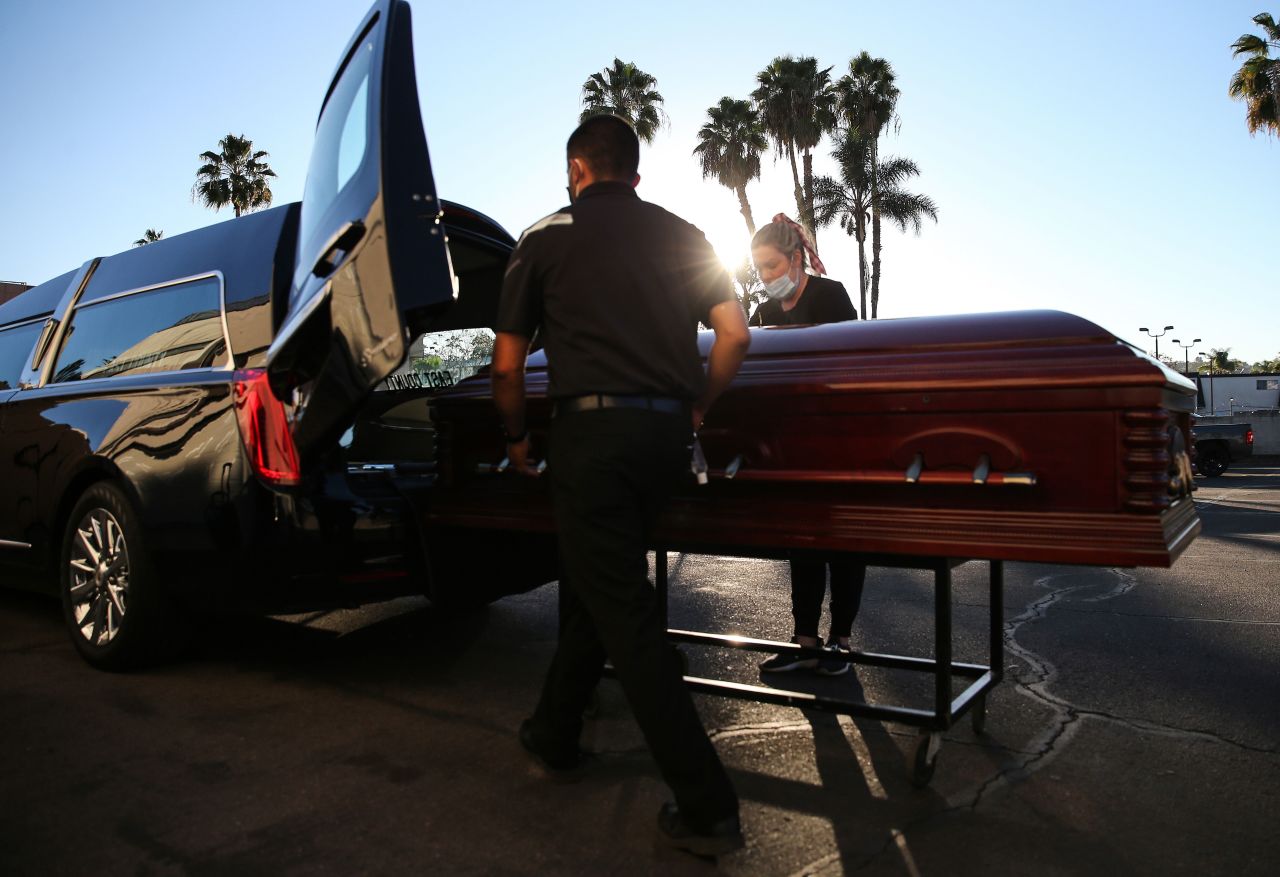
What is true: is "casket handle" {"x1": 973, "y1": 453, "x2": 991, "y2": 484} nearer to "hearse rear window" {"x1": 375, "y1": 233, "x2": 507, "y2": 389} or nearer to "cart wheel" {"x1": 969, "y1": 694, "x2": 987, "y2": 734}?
"cart wheel" {"x1": 969, "y1": 694, "x2": 987, "y2": 734}

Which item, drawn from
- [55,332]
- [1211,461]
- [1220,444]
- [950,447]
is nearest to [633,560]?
[950,447]

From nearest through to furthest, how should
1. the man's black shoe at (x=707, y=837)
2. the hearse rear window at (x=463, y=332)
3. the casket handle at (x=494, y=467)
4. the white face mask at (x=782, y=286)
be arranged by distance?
1. the man's black shoe at (x=707, y=837)
2. the casket handle at (x=494, y=467)
3. the white face mask at (x=782, y=286)
4. the hearse rear window at (x=463, y=332)

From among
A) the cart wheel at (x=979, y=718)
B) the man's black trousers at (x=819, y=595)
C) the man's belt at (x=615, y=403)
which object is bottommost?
the cart wheel at (x=979, y=718)

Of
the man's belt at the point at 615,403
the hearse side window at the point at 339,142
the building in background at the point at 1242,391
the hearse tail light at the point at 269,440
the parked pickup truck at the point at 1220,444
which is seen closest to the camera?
the man's belt at the point at 615,403

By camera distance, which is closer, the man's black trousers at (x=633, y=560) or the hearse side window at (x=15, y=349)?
the man's black trousers at (x=633, y=560)

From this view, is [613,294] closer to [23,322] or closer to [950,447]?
[950,447]

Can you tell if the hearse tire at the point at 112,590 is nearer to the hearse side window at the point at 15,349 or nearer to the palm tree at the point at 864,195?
the hearse side window at the point at 15,349

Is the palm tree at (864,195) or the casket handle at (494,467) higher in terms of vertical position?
the palm tree at (864,195)

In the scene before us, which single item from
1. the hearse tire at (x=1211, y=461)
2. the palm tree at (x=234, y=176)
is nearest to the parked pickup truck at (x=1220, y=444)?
the hearse tire at (x=1211, y=461)

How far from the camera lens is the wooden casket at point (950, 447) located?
2512 mm

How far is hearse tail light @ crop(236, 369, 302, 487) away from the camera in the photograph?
3.34 m

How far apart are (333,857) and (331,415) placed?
1.32 meters

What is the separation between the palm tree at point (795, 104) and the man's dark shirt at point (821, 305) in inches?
1197

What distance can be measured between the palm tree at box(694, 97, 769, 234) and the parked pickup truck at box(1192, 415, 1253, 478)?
675 inches
